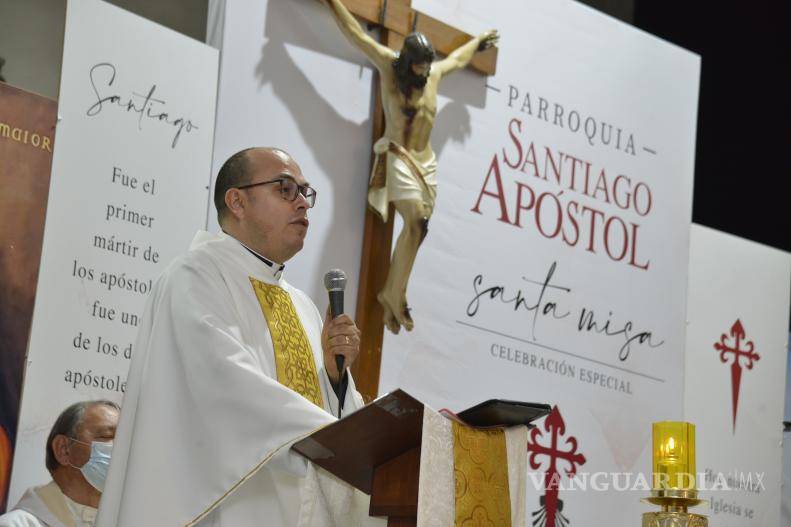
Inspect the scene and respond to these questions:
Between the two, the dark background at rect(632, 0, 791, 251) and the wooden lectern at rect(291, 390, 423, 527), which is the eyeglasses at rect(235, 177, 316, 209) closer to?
the wooden lectern at rect(291, 390, 423, 527)

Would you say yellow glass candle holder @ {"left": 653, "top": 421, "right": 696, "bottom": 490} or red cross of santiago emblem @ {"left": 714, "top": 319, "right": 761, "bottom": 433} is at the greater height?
red cross of santiago emblem @ {"left": 714, "top": 319, "right": 761, "bottom": 433}

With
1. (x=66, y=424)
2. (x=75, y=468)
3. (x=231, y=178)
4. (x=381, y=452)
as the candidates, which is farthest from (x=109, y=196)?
(x=381, y=452)

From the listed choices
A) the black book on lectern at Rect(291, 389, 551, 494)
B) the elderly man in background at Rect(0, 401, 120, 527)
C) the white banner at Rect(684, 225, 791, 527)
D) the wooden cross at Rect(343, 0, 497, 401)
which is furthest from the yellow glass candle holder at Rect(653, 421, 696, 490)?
the white banner at Rect(684, 225, 791, 527)

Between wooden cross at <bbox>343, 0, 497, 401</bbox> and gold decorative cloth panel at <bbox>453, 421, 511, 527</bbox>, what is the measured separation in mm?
2525

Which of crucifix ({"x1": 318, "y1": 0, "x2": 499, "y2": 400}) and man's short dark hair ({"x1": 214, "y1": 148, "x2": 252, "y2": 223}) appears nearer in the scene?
man's short dark hair ({"x1": 214, "y1": 148, "x2": 252, "y2": 223})

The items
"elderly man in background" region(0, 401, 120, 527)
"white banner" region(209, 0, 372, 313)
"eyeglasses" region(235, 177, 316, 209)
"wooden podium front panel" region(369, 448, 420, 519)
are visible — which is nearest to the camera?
"wooden podium front panel" region(369, 448, 420, 519)

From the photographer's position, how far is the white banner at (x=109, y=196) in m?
5.16

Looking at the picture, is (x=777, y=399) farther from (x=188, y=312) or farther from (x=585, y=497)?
(x=188, y=312)

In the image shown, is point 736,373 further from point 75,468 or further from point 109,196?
point 75,468

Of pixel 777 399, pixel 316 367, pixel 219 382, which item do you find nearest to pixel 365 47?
pixel 316 367

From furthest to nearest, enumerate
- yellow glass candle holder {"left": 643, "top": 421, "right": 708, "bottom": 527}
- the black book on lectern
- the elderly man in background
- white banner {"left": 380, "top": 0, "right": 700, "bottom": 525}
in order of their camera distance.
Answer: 1. white banner {"left": 380, "top": 0, "right": 700, "bottom": 525}
2. the elderly man in background
3. yellow glass candle holder {"left": 643, "top": 421, "right": 708, "bottom": 527}
4. the black book on lectern

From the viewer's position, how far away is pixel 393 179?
638 centimetres

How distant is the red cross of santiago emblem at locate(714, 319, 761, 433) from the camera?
26.7 ft

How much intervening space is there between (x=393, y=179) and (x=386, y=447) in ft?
10.1
